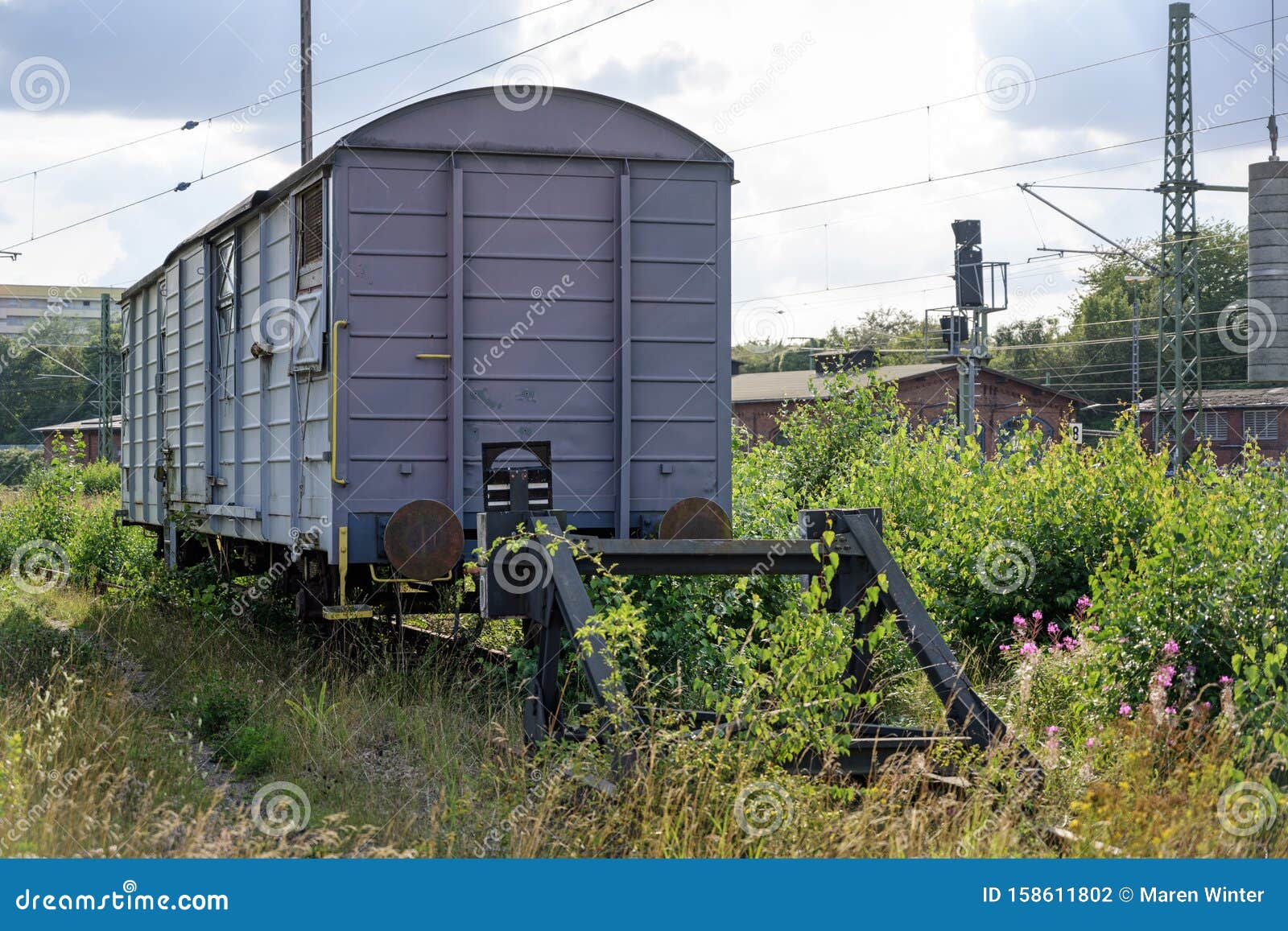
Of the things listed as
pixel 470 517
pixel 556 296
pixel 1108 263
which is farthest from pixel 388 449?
pixel 1108 263

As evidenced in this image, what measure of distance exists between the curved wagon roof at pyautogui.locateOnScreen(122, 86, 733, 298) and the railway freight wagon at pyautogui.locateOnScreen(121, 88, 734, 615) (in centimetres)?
1

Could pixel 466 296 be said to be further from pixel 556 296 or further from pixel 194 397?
pixel 194 397

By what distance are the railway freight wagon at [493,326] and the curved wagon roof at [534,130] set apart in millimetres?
12

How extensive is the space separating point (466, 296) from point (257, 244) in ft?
8.64

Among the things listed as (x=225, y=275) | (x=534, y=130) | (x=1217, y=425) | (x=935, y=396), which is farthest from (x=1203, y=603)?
(x=1217, y=425)

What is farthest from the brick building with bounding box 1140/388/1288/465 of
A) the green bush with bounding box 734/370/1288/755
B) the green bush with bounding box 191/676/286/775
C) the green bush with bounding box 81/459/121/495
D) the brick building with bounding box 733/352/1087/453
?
the green bush with bounding box 191/676/286/775

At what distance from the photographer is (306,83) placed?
21328 mm

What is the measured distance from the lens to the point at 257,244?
33.3ft

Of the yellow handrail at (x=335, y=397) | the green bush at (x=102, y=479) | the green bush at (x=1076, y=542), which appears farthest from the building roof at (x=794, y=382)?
the yellow handrail at (x=335, y=397)

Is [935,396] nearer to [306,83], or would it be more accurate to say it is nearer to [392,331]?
[306,83]

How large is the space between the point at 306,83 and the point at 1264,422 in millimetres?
40294

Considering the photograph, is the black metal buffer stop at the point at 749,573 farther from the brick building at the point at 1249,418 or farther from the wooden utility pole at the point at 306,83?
the brick building at the point at 1249,418

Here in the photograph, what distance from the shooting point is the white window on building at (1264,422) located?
4872 centimetres

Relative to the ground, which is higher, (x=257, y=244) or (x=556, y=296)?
(x=257, y=244)
